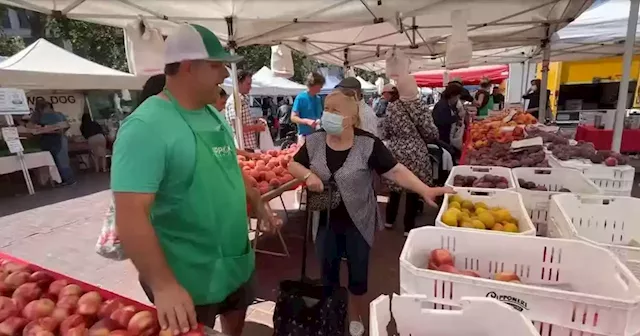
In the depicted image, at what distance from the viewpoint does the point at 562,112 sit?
424 inches

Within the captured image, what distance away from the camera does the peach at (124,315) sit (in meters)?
1.13

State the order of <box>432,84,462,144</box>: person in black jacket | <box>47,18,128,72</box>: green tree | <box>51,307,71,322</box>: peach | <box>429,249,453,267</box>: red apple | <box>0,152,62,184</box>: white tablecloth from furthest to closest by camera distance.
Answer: <box>47,18,128,72</box>: green tree, <box>0,152,62,184</box>: white tablecloth, <box>432,84,462,144</box>: person in black jacket, <box>429,249,453,267</box>: red apple, <box>51,307,71,322</box>: peach

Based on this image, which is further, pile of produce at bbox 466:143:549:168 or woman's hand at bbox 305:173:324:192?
pile of produce at bbox 466:143:549:168

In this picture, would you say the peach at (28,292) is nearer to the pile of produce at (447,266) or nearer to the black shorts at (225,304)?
the black shorts at (225,304)

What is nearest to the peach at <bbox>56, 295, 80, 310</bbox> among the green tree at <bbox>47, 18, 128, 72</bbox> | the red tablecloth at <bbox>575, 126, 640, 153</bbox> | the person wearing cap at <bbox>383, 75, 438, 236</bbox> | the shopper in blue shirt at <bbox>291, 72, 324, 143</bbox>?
the person wearing cap at <bbox>383, 75, 438, 236</bbox>

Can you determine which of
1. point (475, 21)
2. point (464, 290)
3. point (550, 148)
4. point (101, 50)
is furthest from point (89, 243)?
point (101, 50)

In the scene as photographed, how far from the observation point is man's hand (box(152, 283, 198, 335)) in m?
1.08

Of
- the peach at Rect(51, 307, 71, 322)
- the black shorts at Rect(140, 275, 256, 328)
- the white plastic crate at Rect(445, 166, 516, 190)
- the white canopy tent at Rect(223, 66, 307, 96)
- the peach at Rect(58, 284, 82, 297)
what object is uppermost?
the white canopy tent at Rect(223, 66, 307, 96)

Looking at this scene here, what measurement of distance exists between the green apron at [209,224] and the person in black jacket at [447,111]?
3.63m

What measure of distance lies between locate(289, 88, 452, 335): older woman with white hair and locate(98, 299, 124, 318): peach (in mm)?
1028

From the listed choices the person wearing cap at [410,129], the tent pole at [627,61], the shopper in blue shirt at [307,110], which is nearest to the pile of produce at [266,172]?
the person wearing cap at [410,129]

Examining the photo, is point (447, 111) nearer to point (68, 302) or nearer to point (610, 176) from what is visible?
point (610, 176)

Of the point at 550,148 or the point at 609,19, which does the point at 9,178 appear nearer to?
the point at 550,148

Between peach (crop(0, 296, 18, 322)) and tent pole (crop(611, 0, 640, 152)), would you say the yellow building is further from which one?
peach (crop(0, 296, 18, 322))
